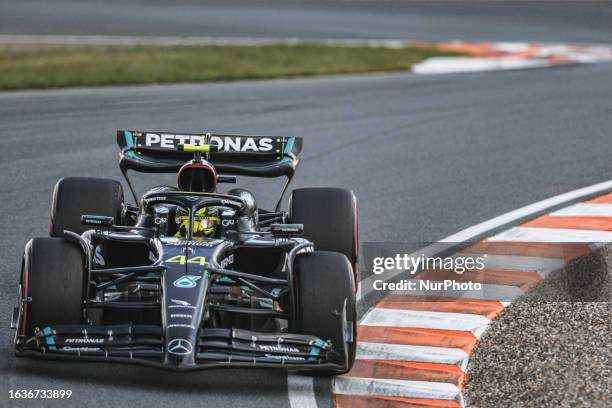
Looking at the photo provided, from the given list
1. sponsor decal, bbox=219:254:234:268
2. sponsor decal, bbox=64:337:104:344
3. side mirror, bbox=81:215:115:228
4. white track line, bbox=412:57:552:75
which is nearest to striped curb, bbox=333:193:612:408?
sponsor decal, bbox=219:254:234:268

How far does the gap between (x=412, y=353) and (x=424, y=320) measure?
2.31 ft

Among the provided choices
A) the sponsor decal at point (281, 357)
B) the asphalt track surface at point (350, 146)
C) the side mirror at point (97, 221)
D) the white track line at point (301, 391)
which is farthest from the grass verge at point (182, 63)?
the sponsor decal at point (281, 357)

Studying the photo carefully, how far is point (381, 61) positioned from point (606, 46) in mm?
5325

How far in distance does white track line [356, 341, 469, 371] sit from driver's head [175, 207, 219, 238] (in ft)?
4.19

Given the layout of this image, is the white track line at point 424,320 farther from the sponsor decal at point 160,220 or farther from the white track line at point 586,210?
the white track line at point 586,210

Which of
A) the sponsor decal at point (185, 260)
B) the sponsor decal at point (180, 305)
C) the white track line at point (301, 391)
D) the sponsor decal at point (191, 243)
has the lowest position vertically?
the white track line at point (301, 391)

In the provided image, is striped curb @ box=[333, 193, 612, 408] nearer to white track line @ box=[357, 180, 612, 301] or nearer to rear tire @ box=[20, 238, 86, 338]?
white track line @ box=[357, 180, 612, 301]

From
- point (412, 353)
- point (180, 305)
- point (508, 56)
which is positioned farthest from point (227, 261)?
point (508, 56)

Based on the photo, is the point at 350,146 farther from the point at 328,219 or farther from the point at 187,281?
the point at 187,281

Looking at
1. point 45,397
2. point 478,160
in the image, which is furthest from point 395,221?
point 45,397

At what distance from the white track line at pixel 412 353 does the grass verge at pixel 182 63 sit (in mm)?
12558

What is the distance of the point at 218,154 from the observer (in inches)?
352

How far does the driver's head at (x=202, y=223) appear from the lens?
7756 mm

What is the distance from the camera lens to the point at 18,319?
6.82m
